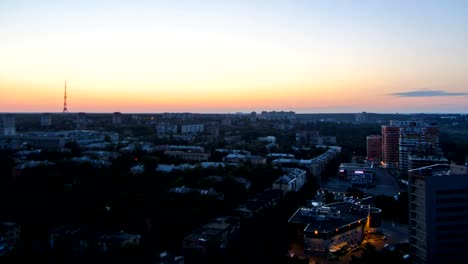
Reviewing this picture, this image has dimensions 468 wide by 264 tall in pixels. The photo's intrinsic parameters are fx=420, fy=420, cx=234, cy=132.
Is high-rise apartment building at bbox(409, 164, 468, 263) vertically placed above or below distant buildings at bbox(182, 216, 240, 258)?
above

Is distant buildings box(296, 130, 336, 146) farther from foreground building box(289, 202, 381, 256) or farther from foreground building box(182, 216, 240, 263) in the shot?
foreground building box(182, 216, 240, 263)

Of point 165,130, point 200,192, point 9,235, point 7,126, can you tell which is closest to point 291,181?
point 200,192

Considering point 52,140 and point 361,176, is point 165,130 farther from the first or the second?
point 361,176

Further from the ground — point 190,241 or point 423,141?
point 423,141

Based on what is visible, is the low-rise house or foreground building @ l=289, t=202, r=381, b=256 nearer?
the low-rise house

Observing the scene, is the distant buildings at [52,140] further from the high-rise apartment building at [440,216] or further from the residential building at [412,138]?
the high-rise apartment building at [440,216]

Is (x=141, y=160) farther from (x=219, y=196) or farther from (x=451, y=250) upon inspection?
(x=451, y=250)

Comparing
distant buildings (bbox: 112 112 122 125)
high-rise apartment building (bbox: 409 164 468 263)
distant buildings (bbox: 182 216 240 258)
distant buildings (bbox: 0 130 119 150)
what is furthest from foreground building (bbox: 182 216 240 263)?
distant buildings (bbox: 112 112 122 125)

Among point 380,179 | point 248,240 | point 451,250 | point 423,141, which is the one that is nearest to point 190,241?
point 248,240
